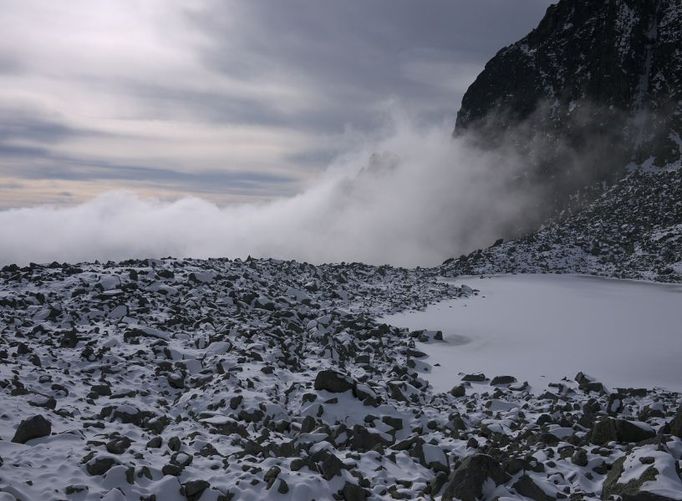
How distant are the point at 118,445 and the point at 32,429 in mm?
1630

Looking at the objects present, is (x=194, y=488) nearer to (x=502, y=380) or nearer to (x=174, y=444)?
(x=174, y=444)

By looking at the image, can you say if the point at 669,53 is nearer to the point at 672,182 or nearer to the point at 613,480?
the point at 672,182

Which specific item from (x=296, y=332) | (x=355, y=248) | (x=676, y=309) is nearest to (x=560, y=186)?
(x=676, y=309)

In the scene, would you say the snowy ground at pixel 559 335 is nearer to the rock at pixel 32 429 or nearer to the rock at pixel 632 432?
the rock at pixel 632 432

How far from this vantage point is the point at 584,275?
44531 millimetres

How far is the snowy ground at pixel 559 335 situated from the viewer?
16.1m

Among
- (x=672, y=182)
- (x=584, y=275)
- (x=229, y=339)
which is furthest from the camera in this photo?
(x=672, y=182)

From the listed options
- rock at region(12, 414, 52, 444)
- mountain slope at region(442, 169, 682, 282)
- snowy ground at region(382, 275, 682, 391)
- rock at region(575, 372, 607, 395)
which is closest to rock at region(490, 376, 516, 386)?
snowy ground at region(382, 275, 682, 391)

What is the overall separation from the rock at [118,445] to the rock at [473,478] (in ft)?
19.8

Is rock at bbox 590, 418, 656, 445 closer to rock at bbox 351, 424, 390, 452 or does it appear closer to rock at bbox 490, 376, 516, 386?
rock at bbox 351, 424, 390, 452

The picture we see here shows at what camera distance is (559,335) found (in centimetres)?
2086

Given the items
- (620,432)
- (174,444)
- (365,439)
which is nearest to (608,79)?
(620,432)

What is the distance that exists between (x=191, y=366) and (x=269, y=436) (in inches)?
220

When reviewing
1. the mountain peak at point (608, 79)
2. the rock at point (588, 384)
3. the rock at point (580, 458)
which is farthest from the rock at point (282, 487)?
the mountain peak at point (608, 79)
